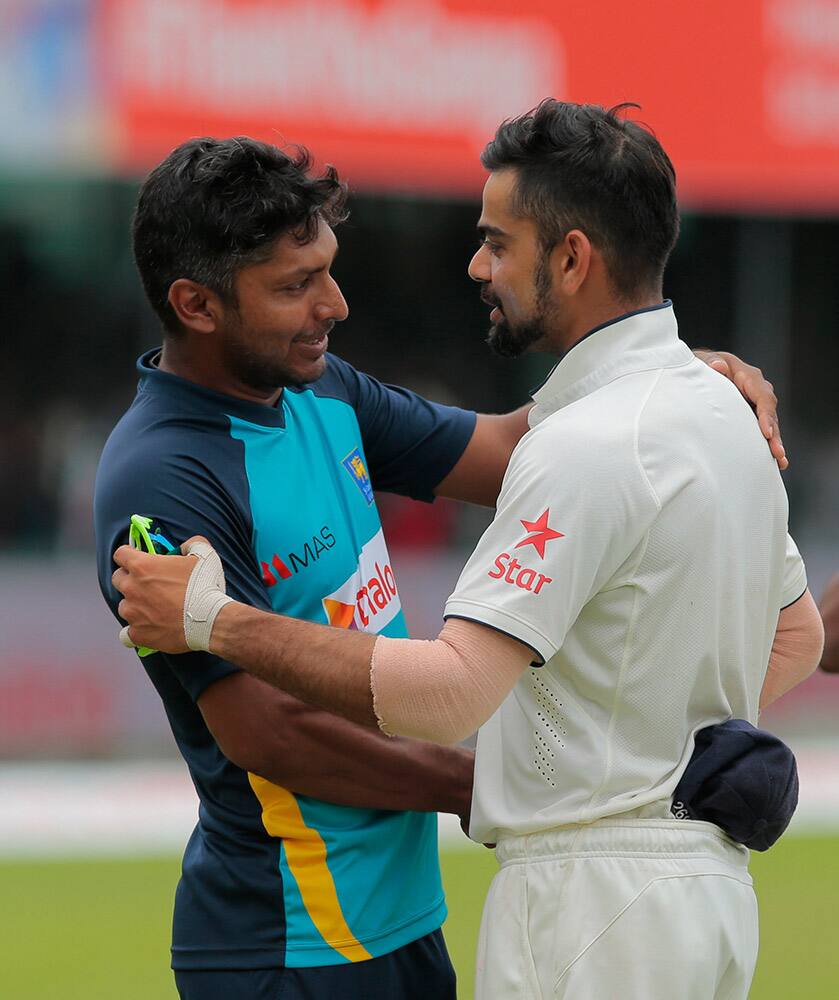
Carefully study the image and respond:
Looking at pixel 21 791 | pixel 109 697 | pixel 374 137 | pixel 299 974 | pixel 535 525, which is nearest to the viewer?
pixel 535 525

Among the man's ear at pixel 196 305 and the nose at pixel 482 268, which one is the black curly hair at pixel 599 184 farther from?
the man's ear at pixel 196 305

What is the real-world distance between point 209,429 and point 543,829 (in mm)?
1004

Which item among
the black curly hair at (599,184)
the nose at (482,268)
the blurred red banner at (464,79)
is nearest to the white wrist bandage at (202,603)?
the nose at (482,268)

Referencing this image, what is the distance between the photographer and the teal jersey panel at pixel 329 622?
3109 millimetres

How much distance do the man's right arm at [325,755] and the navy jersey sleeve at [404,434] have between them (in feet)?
2.69

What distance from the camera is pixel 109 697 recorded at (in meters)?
10.7

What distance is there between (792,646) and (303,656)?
108 centimetres

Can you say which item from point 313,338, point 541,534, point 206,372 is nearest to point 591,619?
point 541,534

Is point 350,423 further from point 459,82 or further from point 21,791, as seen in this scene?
point 459,82

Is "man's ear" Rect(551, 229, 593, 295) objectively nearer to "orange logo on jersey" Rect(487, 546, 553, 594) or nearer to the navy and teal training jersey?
"orange logo on jersey" Rect(487, 546, 553, 594)

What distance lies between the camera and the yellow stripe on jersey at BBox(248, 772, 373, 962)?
3105 millimetres

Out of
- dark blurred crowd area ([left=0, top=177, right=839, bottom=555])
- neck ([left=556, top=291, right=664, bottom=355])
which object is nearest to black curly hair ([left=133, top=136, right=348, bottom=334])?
neck ([left=556, top=291, right=664, bottom=355])

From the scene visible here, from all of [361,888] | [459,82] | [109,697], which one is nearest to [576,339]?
[361,888]

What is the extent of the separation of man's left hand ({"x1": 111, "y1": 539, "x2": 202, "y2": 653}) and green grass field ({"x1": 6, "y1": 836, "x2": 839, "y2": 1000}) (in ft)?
12.5
